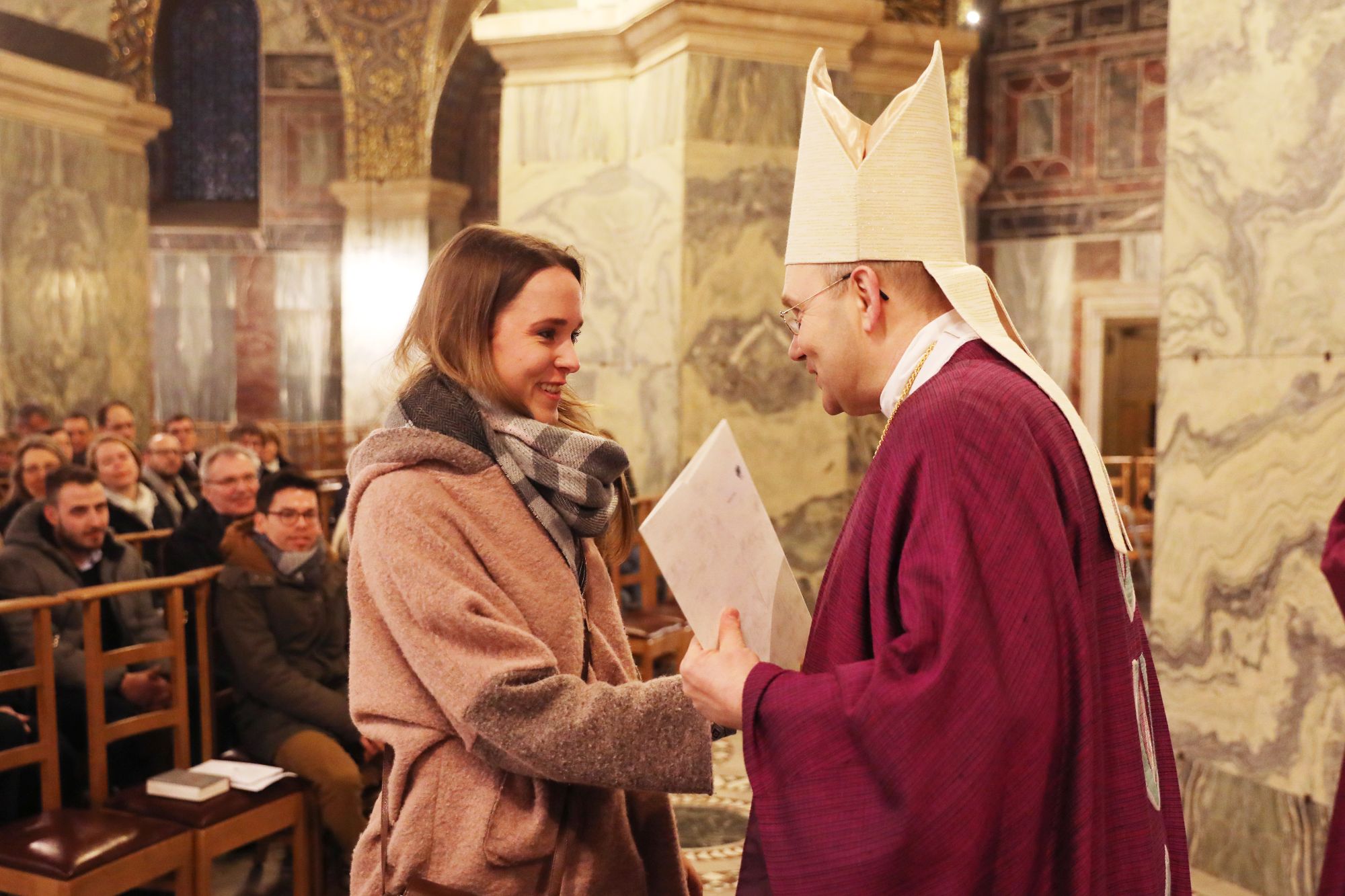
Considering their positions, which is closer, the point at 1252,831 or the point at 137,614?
the point at 1252,831

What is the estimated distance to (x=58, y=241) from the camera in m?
10.2

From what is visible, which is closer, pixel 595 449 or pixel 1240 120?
pixel 595 449

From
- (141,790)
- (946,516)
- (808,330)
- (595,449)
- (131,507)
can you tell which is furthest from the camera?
(131,507)

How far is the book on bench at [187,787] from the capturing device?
3.38 m

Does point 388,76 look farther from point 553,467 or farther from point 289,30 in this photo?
point 553,467

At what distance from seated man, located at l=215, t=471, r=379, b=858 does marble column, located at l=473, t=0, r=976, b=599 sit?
102 inches

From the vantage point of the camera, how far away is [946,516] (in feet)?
4.44

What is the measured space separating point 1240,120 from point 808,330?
268 centimetres

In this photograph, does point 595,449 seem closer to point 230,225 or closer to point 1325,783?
point 1325,783

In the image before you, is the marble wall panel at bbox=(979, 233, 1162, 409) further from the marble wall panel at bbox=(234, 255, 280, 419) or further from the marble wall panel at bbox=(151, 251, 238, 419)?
the marble wall panel at bbox=(151, 251, 238, 419)

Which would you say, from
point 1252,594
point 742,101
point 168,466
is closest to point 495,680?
point 1252,594

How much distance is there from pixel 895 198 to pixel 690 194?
480cm

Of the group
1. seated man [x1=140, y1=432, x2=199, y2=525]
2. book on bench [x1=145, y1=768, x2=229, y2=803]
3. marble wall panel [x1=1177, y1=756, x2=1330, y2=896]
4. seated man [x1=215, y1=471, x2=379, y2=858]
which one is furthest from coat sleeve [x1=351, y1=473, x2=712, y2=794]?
seated man [x1=140, y1=432, x2=199, y2=525]

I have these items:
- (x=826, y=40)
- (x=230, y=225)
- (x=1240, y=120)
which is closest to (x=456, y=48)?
(x=230, y=225)
